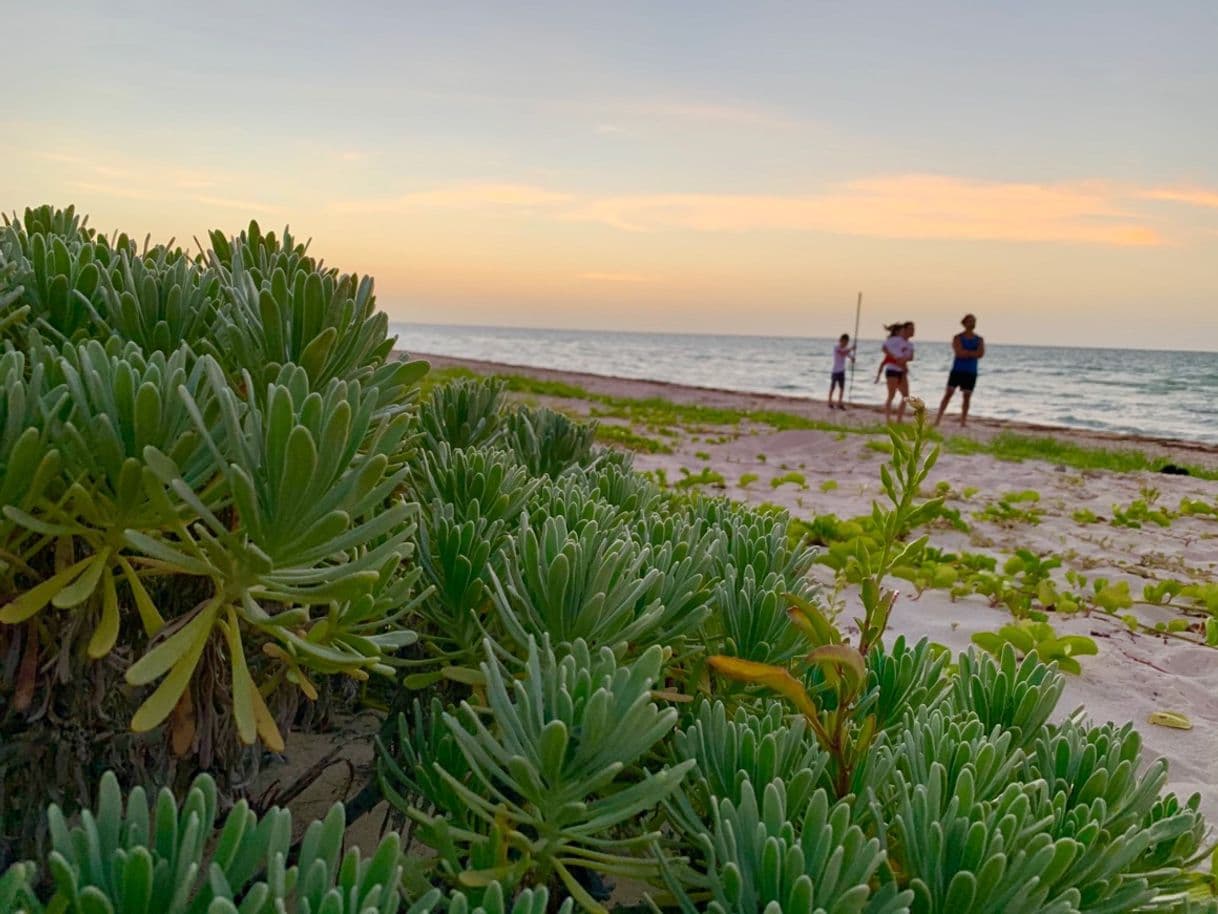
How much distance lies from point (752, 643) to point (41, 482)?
856 mm

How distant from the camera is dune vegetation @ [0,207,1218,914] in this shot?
747 millimetres

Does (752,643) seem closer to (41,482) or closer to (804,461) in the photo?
(41,482)

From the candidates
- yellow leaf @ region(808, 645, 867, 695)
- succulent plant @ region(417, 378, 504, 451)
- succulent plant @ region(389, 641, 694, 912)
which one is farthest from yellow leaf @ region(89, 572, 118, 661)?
succulent plant @ region(417, 378, 504, 451)

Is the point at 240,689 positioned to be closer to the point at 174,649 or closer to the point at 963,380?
the point at 174,649

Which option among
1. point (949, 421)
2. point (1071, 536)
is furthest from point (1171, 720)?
point (949, 421)

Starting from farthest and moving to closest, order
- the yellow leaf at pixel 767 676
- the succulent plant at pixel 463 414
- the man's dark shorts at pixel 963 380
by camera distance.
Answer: the man's dark shorts at pixel 963 380 < the succulent plant at pixel 463 414 < the yellow leaf at pixel 767 676

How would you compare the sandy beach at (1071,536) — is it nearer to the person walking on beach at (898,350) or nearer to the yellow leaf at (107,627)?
the yellow leaf at (107,627)

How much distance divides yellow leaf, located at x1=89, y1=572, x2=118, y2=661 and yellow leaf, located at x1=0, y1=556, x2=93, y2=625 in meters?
0.03

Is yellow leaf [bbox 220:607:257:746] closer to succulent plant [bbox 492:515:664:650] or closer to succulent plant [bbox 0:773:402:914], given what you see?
succulent plant [bbox 0:773:402:914]

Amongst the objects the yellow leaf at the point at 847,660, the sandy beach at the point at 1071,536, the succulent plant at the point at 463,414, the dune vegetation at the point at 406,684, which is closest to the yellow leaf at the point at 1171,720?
the sandy beach at the point at 1071,536

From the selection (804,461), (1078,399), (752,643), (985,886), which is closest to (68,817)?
(752,643)

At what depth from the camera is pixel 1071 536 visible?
5746 millimetres

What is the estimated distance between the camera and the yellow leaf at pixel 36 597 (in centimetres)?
78

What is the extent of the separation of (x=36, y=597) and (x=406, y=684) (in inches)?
16.8
